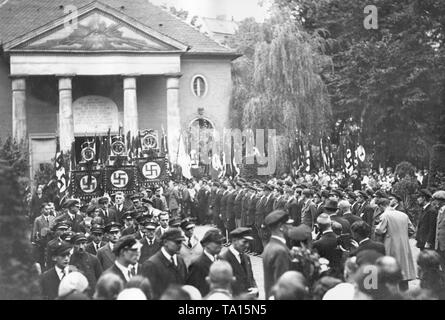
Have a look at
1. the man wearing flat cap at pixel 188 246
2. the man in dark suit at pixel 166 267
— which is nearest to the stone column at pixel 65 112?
the man wearing flat cap at pixel 188 246

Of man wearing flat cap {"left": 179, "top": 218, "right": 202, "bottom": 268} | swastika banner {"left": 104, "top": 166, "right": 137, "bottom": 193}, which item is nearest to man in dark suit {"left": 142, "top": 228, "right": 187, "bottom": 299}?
man wearing flat cap {"left": 179, "top": 218, "right": 202, "bottom": 268}

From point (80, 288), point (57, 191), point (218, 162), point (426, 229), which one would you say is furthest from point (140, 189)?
point (80, 288)

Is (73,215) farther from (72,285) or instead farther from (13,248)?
(13,248)

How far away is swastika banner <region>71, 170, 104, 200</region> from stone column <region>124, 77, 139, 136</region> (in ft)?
59.4

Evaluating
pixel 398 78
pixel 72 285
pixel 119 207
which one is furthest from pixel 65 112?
pixel 72 285

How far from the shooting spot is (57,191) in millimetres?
19047

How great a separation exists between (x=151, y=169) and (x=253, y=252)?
4054 millimetres

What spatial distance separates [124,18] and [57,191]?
1895 cm

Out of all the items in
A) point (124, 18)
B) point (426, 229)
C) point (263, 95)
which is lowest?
point (426, 229)

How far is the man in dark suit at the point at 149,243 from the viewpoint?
10.9 m

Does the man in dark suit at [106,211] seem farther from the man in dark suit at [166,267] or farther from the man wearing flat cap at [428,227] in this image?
the man in dark suit at [166,267]

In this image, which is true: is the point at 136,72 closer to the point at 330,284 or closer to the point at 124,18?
the point at 124,18

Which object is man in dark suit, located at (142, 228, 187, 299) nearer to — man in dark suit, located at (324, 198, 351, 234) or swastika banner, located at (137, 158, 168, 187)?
man in dark suit, located at (324, 198, 351, 234)

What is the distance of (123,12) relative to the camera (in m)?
38.0
